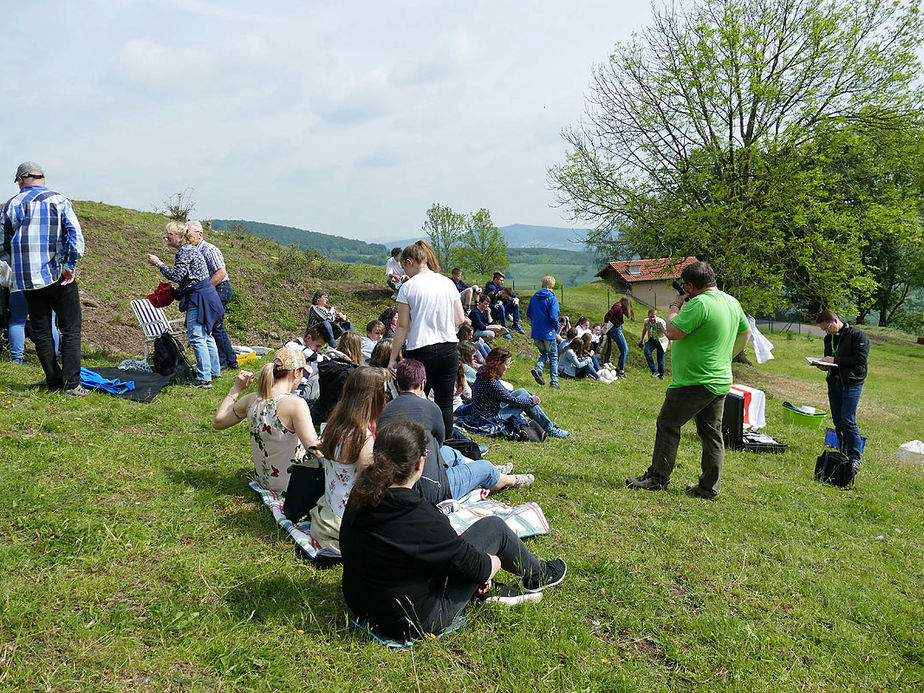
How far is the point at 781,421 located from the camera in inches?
432

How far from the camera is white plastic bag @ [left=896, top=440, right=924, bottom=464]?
867cm

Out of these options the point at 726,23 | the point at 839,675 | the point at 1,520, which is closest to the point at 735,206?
the point at 726,23

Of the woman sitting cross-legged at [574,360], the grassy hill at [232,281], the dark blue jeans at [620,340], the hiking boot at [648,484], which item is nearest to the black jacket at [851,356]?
the hiking boot at [648,484]

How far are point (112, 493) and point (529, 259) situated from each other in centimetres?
17867

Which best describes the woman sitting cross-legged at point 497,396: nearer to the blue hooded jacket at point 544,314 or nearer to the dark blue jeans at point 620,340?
the blue hooded jacket at point 544,314

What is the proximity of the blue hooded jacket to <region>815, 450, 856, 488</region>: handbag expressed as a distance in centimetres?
551

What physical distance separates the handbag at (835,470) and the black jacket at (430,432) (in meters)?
4.72

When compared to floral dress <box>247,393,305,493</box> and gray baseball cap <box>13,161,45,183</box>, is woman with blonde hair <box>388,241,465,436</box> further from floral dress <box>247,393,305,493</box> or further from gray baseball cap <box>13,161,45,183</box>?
gray baseball cap <box>13,161,45,183</box>

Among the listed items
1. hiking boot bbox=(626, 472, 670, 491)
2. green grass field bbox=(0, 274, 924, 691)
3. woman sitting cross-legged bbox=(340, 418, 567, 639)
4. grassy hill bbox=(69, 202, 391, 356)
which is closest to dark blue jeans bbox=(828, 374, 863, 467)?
green grass field bbox=(0, 274, 924, 691)

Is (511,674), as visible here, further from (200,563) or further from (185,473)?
(185,473)

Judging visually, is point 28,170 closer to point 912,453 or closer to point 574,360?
point 574,360

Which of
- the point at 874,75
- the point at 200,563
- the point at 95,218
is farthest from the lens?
the point at 874,75

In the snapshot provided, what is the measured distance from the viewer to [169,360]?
7371 millimetres

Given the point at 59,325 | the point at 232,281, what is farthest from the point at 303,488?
the point at 232,281
